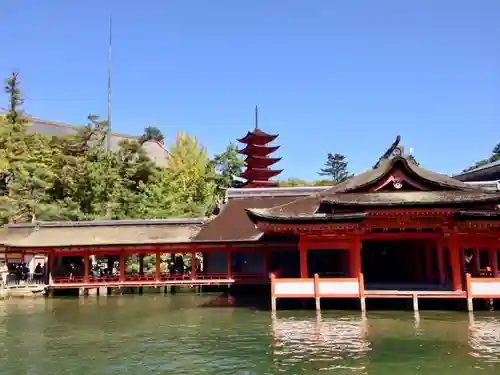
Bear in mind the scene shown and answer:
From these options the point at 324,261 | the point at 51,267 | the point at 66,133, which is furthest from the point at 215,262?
the point at 66,133

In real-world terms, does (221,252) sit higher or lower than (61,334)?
higher

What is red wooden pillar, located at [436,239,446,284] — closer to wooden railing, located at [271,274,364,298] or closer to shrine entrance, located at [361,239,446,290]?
shrine entrance, located at [361,239,446,290]

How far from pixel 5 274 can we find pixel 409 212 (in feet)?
73.7

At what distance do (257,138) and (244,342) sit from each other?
4396cm

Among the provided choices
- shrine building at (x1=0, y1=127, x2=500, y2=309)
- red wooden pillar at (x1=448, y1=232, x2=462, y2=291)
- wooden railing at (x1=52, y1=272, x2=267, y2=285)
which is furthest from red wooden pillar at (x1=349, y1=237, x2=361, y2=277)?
A: wooden railing at (x1=52, y1=272, x2=267, y2=285)

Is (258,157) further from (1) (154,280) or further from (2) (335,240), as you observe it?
(2) (335,240)

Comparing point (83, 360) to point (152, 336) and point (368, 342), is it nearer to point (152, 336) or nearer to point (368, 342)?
point (152, 336)

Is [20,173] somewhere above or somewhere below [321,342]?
above

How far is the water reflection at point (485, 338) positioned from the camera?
479 inches

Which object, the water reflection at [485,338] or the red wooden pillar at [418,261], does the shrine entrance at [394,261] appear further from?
the water reflection at [485,338]

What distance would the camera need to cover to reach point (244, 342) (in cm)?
1428

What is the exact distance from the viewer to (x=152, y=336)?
1549cm

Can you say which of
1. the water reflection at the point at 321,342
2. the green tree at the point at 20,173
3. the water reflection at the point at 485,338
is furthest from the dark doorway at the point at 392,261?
the green tree at the point at 20,173

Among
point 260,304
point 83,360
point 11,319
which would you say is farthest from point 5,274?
point 83,360
